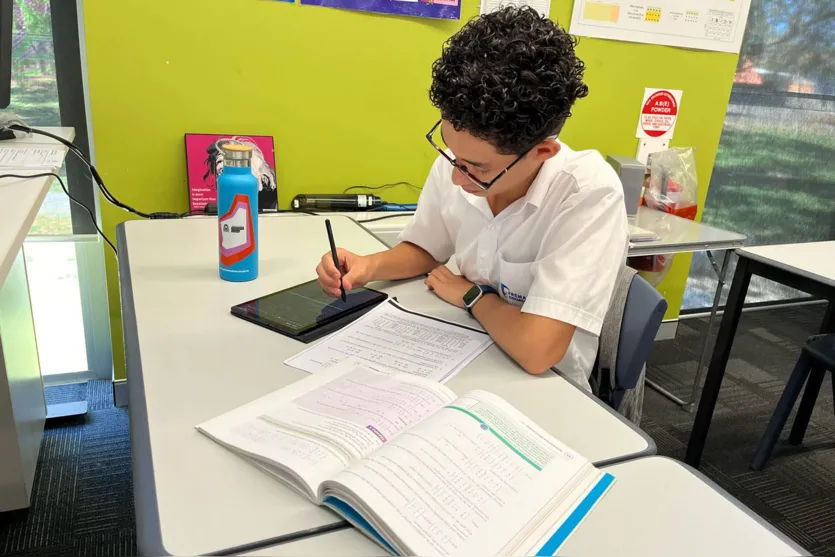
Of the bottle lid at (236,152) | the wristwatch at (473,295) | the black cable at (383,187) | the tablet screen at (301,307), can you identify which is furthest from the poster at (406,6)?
Result: the wristwatch at (473,295)

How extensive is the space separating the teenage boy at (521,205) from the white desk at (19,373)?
68 centimetres

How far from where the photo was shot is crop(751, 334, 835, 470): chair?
176cm

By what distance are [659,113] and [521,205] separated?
→ 1809 mm

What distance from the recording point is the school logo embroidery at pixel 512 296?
116 cm

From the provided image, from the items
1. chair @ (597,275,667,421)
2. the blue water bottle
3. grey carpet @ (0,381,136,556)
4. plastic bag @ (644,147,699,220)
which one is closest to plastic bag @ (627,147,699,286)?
plastic bag @ (644,147,699,220)

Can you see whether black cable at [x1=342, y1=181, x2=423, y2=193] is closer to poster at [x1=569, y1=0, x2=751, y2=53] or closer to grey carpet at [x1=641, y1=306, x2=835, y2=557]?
poster at [x1=569, y1=0, x2=751, y2=53]

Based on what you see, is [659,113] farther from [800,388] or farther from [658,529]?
[658,529]

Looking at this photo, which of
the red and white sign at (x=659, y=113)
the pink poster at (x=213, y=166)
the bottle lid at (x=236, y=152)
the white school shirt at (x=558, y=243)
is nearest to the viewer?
the white school shirt at (x=558, y=243)

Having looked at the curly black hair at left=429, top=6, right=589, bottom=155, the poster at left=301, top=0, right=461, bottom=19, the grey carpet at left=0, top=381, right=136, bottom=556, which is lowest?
the grey carpet at left=0, top=381, right=136, bottom=556

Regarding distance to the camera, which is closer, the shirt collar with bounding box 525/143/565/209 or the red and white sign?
the shirt collar with bounding box 525/143/565/209

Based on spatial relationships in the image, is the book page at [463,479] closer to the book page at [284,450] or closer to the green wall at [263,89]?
the book page at [284,450]

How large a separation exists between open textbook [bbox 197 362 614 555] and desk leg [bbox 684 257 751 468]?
133 centimetres

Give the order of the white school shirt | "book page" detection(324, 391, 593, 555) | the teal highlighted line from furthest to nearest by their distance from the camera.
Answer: the white school shirt
the teal highlighted line
"book page" detection(324, 391, 593, 555)

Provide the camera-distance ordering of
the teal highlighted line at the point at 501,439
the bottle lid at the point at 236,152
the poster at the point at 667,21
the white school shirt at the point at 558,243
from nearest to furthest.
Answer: the teal highlighted line at the point at 501,439 → the white school shirt at the point at 558,243 → the bottle lid at the point at 236,152 → the poster at the point at 667,21
